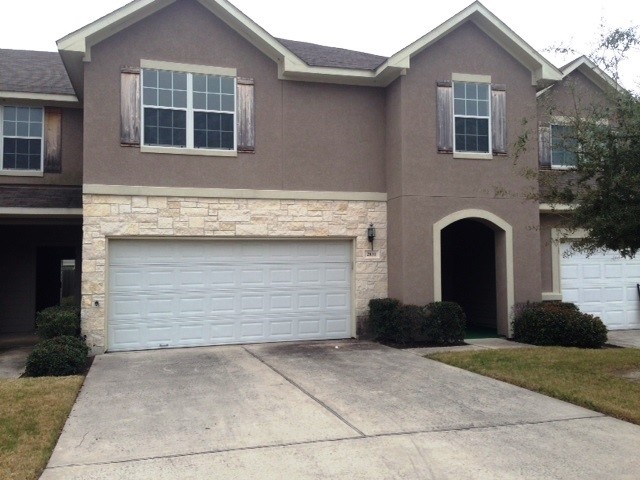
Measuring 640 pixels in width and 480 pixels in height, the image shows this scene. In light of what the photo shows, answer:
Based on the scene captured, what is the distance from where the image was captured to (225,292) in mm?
12680

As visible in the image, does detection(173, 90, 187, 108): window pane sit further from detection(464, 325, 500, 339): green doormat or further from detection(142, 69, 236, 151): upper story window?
detection(464, 325, 500, 339): green doormat

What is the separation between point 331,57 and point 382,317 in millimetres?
6699

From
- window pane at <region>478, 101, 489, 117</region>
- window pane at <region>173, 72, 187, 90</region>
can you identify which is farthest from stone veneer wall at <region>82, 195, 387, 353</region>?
window pane at <region>478, 101, 489, 117</region>

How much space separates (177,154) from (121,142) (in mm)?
1149

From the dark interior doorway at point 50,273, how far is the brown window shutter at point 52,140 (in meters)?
3.71

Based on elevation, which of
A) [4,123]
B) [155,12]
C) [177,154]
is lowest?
[177,154]

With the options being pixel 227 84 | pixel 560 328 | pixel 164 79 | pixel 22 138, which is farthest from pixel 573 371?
pixel 22 138

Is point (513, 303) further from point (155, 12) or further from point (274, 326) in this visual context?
point (155, 12)

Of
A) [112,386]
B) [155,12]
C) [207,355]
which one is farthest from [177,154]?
[112,386]

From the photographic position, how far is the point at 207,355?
36.9 ft

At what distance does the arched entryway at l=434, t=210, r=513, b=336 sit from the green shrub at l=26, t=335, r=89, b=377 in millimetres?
7507

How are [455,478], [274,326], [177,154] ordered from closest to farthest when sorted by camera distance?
[455,478]
[177,154]
[274,326]

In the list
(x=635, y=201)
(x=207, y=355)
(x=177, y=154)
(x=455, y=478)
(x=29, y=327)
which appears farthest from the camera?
(x=29, y=327)

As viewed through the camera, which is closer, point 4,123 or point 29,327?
point 4,123
